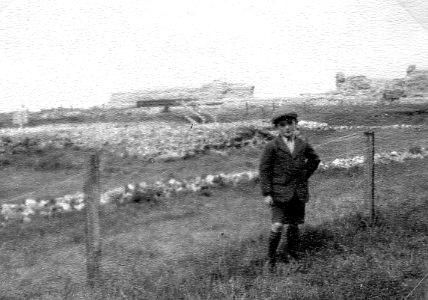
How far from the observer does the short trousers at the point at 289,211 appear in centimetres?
538

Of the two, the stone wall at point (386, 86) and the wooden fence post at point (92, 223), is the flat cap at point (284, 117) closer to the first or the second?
the wooden fence post at point (92, 223)

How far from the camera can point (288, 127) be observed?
5.44 metres

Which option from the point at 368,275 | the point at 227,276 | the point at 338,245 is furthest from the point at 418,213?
the point at 227,276

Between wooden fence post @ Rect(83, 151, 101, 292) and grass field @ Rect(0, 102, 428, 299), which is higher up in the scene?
wooden fence post @ Rect(83, 151, 101, 292)

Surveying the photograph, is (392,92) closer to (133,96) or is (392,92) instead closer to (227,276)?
(133,96)

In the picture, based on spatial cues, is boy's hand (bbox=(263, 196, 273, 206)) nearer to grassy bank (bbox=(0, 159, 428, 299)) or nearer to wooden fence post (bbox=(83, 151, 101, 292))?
grassy bank (bbox=(0, 159, 428, 299))

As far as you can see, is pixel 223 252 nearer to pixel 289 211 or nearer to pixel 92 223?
pixel 289 211

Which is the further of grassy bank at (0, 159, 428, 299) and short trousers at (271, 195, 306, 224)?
short trousers at (271, 195, 306, 224)

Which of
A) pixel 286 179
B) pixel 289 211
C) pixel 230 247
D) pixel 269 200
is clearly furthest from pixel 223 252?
pixel 286 179

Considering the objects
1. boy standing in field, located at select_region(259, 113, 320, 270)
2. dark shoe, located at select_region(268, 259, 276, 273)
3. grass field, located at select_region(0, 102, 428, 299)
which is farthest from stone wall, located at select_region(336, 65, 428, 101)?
dark shoe, located at select_region(268, 259, 276, 273)

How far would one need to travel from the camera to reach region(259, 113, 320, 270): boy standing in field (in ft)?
17.7

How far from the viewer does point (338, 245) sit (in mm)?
5359

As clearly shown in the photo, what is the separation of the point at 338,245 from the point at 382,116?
52.7 ft

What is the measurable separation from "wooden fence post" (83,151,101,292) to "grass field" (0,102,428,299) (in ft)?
0.66
